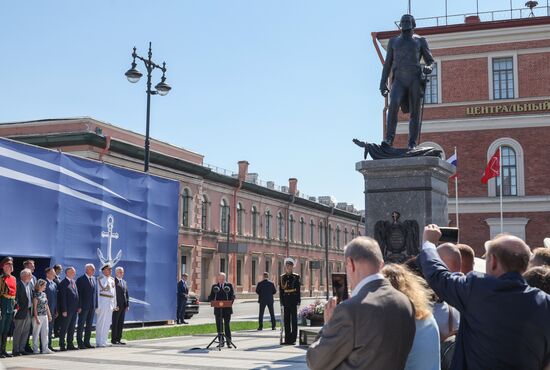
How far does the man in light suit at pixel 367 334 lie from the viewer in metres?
3.52

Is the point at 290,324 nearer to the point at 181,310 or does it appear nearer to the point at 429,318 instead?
the point at 181,310

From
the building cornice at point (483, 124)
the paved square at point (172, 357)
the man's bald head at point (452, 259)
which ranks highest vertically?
the building cornice at point (483, 124)

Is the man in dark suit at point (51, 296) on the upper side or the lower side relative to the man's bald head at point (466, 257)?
lower

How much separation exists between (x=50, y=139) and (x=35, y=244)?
25.5m

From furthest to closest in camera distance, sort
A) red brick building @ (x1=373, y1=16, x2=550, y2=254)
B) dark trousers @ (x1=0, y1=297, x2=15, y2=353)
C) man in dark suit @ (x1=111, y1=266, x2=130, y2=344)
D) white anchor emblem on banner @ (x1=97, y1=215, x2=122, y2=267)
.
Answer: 1. red brick building @ (x1=373, y1=16, x2=550, y2=254)
2. white anchor emblem on banner @ (x1=97, y1=215, x2=122, y2=267)
3. man in dark suit @ (x1=111, y1=266, x2=130, y2=344)
4. dark trousers @ (x1=0, y1=297, x2=15, y2=353)

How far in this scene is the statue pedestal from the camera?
32.1 feet

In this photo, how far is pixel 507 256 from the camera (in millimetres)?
3934

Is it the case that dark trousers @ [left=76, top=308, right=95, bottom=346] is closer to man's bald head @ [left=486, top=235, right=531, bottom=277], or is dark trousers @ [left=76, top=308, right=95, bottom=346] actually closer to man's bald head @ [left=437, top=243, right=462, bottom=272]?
man's bald head @ [left=437, top=243, right=462, bottom=272]

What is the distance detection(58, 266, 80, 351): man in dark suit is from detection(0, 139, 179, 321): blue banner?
204cm

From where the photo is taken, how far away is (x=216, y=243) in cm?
5688

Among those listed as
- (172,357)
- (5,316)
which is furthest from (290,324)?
(5,316)

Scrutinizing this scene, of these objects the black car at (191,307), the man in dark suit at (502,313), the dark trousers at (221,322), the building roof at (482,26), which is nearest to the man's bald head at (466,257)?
the man in dark suit at (502,313)

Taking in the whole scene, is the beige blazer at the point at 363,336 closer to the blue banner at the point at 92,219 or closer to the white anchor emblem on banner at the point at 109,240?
the blue banner at the point at 92,219

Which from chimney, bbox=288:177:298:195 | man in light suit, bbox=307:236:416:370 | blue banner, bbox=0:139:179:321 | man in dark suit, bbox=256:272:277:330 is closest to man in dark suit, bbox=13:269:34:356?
blue banner, bbox=0:139:179:321
